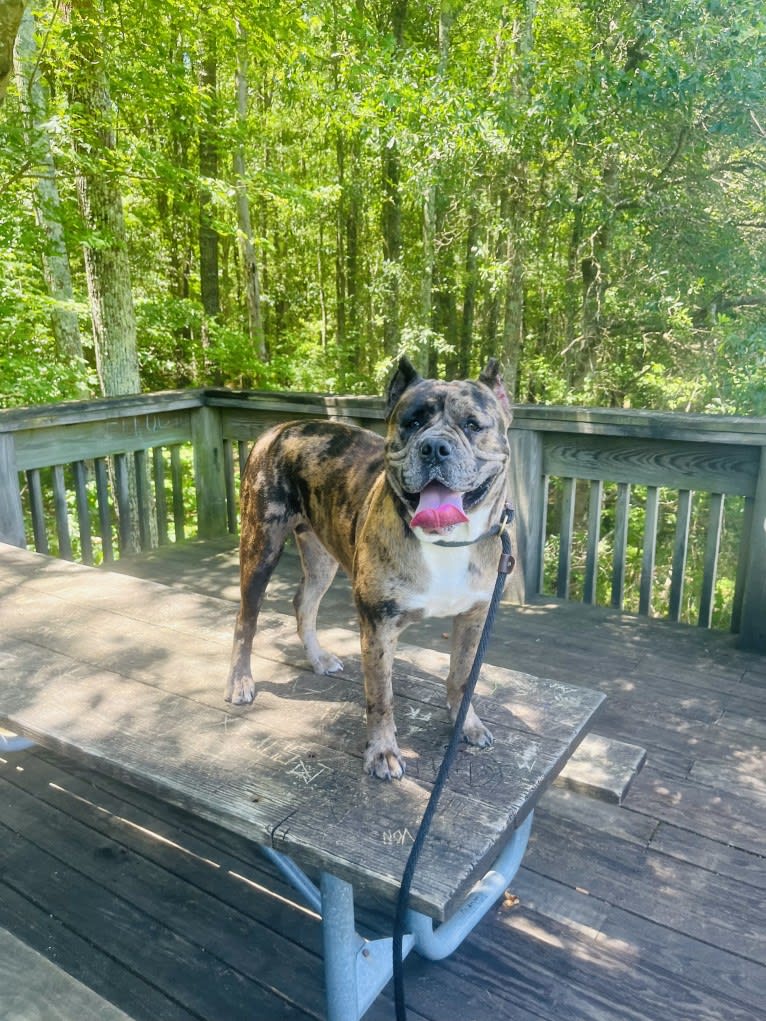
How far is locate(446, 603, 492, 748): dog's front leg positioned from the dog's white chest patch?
3.9 inches

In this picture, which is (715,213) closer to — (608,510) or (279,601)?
(608,510)

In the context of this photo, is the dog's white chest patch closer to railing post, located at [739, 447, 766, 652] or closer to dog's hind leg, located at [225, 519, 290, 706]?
dog's hind leg, located at [225, 519, 290, 706]

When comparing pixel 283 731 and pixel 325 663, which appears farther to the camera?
pixel 325 663

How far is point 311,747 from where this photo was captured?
157cm

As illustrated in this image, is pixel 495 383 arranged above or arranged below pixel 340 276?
below

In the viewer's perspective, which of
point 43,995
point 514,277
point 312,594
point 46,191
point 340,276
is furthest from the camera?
point 340,276

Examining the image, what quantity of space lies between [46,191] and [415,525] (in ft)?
23.5

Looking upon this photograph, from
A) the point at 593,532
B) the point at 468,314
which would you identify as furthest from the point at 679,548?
the point at 468,314

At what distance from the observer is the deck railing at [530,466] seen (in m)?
3.31

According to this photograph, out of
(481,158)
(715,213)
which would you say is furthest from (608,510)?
(481,158)

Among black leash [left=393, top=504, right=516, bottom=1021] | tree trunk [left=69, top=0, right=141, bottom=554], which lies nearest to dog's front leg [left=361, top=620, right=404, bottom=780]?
black leash [left=393, top=504, right=516, bottom=1021]

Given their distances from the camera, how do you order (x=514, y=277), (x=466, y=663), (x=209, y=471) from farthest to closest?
(x=514, y=277) → (x=209, y=471) → (x=466, y=663)

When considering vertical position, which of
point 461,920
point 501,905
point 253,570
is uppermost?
point 253,570

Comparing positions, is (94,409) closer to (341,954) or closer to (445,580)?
(445,580)
